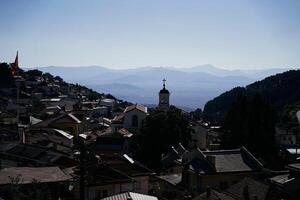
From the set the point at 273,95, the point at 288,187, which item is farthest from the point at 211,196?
the point at 273,95

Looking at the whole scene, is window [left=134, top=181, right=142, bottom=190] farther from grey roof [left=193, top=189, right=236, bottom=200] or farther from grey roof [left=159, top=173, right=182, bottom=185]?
grey roof [left=193, top=189, right=236, bottom=200]

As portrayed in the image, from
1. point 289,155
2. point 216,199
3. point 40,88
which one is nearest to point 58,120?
point 289,155

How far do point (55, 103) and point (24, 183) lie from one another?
8205 centimetres

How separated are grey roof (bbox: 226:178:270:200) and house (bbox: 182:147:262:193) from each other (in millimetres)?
3741

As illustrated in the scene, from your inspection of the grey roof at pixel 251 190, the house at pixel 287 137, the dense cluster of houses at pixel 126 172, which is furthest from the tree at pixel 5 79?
the grey roof at pixel 251 190

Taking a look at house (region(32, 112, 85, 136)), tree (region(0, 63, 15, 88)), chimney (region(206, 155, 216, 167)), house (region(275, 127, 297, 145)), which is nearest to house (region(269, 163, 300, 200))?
chimney (region(206, 155, 216, 167))

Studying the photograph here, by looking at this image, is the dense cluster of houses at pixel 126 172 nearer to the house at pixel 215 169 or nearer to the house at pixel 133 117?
the house at pixel 215 169

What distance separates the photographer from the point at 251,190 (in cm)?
2830

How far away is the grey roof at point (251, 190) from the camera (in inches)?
1071

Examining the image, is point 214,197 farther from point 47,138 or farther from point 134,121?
point 134,121

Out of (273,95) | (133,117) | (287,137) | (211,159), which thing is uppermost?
(273,95)

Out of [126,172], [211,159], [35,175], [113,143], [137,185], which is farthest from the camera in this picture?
[113,143]

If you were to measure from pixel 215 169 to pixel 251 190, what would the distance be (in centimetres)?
680

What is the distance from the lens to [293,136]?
81.9 metres
